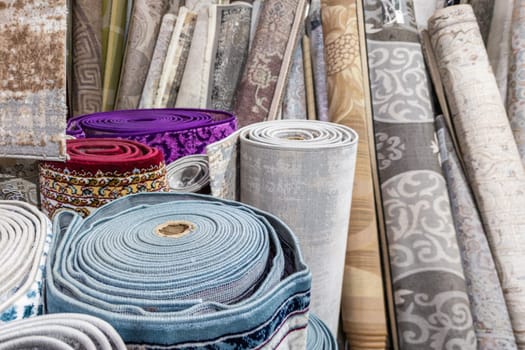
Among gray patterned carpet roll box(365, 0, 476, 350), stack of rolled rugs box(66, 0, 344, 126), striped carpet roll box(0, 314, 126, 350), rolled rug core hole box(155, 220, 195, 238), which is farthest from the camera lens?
stack of rolled rugs box(66, 0, 344, 126)

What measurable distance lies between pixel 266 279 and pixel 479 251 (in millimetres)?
860

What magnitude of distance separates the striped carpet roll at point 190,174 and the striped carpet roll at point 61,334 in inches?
Result: 21.2

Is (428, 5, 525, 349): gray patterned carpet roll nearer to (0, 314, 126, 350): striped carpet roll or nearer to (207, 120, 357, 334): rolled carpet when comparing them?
(207, 120, 357, 334): rolled carpet

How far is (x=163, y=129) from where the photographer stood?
2.96 feet

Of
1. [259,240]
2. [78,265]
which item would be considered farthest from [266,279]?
[78,265]

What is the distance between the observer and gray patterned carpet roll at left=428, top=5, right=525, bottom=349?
3.47 feet

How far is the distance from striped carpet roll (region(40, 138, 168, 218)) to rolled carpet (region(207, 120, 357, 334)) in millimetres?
147

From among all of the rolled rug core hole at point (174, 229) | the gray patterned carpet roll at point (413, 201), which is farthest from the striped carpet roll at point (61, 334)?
the gray patterned carpet roll at point (413, 201)

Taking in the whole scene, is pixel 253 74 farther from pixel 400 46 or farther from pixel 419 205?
pixel 419 205

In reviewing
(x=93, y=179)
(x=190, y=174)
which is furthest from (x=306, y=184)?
(x=93, y=179)

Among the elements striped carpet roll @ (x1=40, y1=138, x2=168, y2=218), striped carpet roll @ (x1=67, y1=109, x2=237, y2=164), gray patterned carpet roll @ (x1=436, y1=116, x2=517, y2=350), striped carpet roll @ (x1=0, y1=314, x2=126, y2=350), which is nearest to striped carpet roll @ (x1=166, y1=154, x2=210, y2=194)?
striped carpet roll @ (x1=67, y1=109, x2=237, y2=164)

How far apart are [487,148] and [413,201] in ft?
0.87

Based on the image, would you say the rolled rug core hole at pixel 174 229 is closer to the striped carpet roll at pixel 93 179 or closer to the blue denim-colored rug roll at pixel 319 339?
the striped carpet roll at pixel 93 179

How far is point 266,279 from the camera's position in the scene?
18.1 inches
